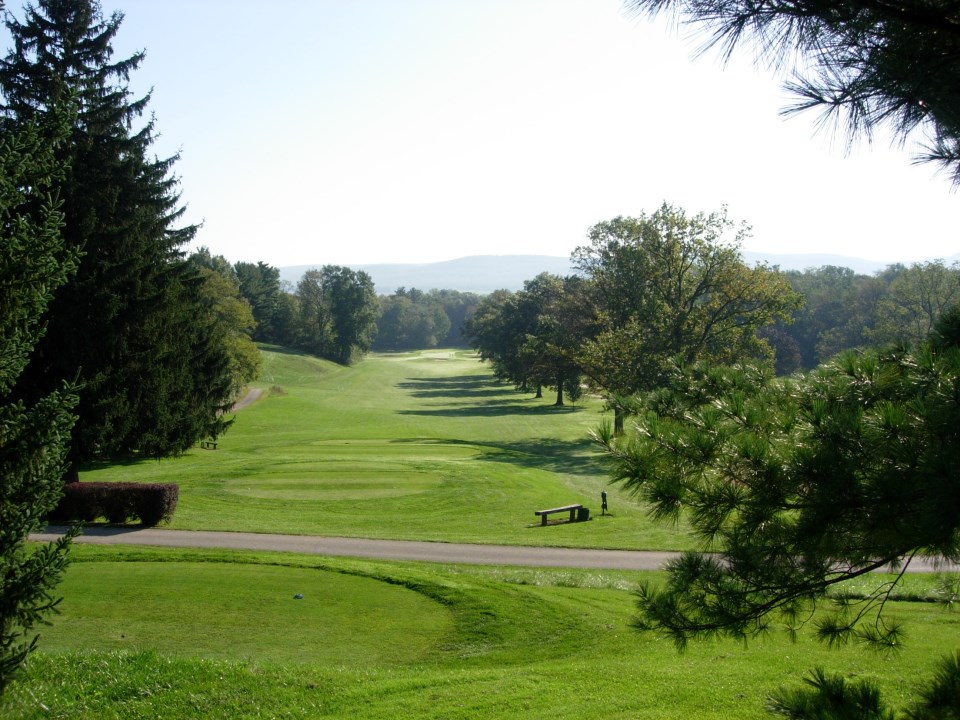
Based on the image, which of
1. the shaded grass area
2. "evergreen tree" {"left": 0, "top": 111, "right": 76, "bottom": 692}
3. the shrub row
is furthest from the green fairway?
"evergreen tree" {"left": 0, "top": 111, "right": 76, "bottom": 692}

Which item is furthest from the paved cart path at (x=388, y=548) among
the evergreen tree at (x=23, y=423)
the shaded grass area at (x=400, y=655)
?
the evergreen tree at (x=23, y=423)

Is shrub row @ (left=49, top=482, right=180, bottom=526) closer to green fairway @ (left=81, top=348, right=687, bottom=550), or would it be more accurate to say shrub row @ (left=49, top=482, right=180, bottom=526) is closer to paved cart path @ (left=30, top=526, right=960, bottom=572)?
paved cart path @ (left=30, top=526, right=960, bottom=572)

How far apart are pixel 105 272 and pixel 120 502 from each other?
28.3ft

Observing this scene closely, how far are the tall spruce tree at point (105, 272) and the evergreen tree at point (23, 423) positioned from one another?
64.0 ft

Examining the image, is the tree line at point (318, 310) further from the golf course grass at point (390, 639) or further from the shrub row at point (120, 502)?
the golf course grass at point (390, 639)

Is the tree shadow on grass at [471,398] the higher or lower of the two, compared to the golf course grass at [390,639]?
lower

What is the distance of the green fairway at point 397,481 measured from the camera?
2256 cm

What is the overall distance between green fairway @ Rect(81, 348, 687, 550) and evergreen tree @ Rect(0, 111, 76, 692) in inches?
181

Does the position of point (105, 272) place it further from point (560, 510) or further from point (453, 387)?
point (453, 387)

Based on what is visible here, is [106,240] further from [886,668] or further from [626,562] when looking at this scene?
[886,668]

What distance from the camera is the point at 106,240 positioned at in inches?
1041

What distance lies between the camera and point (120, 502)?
21.5 m

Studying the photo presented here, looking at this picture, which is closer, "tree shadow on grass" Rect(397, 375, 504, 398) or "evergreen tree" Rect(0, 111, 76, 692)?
"evergreen tree" Rect(0, 111, 76, 692)

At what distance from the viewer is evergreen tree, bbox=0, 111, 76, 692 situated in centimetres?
595
